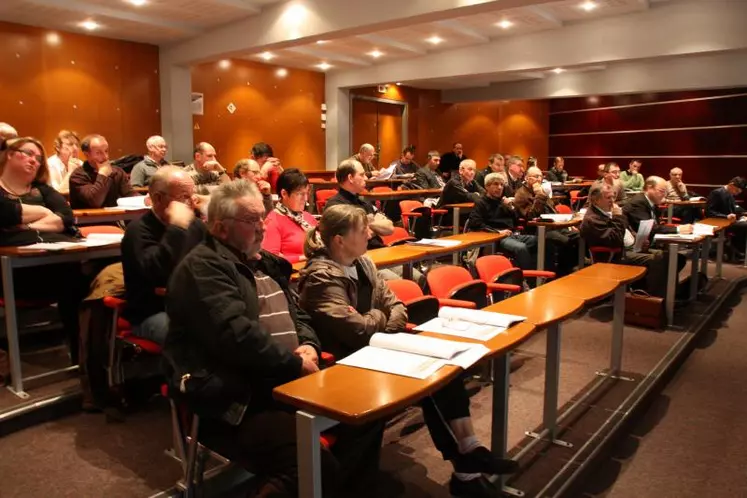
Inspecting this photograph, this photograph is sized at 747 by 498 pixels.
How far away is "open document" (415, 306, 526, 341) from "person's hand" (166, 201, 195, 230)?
1.14 meters

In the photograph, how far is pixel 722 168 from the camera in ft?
42.2

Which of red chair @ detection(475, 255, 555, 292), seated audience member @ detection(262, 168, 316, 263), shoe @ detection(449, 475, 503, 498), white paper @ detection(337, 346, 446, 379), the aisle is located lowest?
the aisle

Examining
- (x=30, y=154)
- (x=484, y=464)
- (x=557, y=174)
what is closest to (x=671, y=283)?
(x=484, y=464)

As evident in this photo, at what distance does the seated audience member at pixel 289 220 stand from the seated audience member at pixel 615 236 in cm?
264

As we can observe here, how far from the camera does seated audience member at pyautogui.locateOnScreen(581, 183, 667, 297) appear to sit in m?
5.15

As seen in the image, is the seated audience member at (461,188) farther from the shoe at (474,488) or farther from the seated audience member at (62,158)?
the shoe at (474,488)

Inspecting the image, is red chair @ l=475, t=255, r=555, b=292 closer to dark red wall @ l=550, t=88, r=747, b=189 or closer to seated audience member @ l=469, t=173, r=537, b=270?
seated audience member @ l=469, t=173, r=537, b=270

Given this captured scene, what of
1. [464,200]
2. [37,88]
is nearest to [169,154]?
[37,88]

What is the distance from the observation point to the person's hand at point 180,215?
2734 mm

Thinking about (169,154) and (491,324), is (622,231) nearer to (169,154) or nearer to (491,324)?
(491,324)

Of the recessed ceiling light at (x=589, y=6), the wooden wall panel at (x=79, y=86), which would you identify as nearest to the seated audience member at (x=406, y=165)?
the recessed ceiling light at (x=589, y=6)

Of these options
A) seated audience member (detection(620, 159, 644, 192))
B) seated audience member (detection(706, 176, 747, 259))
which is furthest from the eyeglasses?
seated audience member (detection(620, 159, 644, 192))

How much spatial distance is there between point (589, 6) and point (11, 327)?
7472mm

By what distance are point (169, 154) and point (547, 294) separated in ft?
25.6
